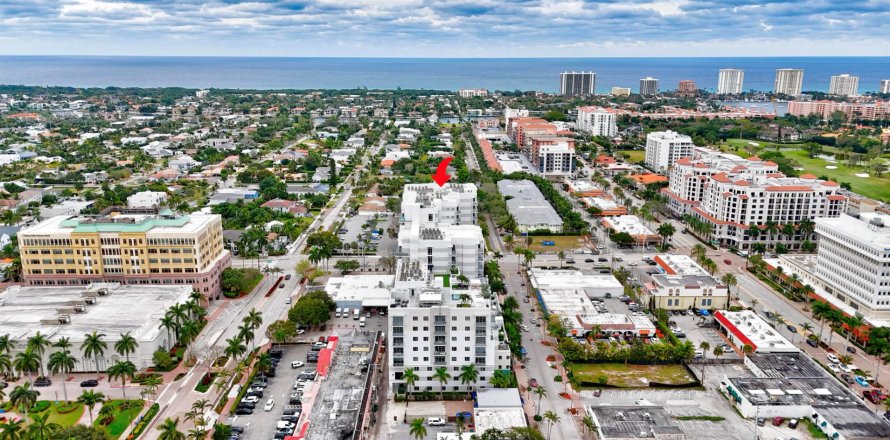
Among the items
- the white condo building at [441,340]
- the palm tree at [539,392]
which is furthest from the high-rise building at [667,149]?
the white condo building at [441,340]

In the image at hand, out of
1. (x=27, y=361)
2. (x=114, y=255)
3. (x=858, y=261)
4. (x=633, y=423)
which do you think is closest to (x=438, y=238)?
(x=633, y=423)

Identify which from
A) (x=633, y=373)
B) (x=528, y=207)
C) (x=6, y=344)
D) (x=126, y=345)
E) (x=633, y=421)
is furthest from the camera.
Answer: (x=528, y=207)

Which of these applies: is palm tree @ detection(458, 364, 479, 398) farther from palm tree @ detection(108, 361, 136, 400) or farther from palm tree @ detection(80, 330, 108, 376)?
palm tree @ detection(80, 330, 108, 376)

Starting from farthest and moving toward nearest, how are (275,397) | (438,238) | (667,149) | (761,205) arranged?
(667,149), (761,205), (438,238), (275,397)

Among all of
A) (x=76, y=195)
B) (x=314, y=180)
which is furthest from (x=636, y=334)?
(x=76, y=195)

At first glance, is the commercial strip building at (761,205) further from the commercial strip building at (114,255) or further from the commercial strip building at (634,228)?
the commercial strip building at (114,255)

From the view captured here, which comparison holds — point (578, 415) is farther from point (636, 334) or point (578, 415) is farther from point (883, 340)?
point (883, 340)

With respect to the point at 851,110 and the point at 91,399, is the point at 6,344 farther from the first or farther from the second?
the point at 851,110
